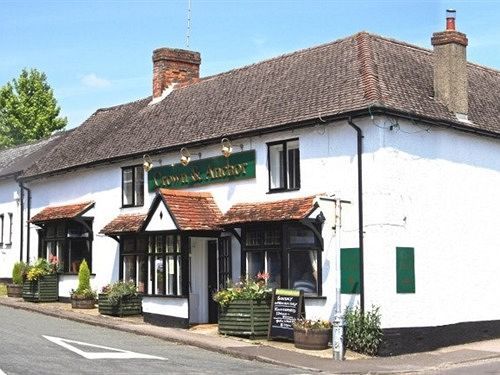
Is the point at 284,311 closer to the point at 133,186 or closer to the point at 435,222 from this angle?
the point at 435,222

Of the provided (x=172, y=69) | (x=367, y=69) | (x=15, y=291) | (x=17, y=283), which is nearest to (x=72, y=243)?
Result: (x=17, y=283)

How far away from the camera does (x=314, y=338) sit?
59.0 ft

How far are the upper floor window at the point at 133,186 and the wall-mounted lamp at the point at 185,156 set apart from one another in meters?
2.88

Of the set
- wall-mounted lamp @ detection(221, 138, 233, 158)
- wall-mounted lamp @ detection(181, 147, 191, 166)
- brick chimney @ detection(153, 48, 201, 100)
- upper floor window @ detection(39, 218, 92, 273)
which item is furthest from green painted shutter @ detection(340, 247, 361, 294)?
brick chimney @ detection(153, 48, 201, 100)

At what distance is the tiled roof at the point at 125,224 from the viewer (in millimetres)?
24047

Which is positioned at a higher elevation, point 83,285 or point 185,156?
point 185,156

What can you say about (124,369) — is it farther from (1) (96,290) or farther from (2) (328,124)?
(1) (96,290)

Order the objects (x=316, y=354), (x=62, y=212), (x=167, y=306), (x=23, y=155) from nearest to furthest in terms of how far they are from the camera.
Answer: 1. (x=316, y=354)
2. (x=167, y=306)
3. (x=62, y=212)
4. (x=23, y=155)

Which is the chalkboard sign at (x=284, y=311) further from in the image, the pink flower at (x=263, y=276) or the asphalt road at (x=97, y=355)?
the asphalt road at (x=97, y=355)

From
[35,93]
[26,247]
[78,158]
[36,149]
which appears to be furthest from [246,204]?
[35,93]

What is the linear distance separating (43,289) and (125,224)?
532 centimetres

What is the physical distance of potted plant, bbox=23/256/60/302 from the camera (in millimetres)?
27969

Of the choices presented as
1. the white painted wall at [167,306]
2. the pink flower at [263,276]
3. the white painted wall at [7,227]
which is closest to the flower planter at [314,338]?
the pink flower at [263,276]

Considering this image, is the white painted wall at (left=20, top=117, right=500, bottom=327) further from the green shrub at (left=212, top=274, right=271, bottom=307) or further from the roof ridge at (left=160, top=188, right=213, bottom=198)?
the green shrub at (left=212, top=274, right=271, bottom=307)
